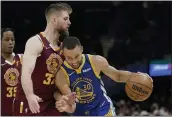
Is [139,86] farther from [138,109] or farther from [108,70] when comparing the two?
[138,109]

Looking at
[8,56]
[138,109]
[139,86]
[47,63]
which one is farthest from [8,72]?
[138,109]

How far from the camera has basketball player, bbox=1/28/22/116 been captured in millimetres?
6016

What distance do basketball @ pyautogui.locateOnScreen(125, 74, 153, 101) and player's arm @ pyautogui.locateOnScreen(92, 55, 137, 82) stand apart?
72 mm

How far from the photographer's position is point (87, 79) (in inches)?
206

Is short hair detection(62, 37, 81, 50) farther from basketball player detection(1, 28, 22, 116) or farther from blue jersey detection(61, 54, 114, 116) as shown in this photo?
basketball player detection(1, 28, 22, 116)

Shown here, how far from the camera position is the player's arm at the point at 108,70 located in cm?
520

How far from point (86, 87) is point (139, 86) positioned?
23.8 inches

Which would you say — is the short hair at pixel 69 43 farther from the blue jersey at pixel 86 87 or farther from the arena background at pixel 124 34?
the arena background at pixel 124 34

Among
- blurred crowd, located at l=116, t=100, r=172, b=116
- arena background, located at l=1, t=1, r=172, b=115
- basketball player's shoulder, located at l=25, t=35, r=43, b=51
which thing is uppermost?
basketball player's shoulder, located at l=25, t=35, r=43, b=51

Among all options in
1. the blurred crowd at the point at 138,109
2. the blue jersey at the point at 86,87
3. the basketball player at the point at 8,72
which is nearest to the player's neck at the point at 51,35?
the blue jersey at the point at 86,87

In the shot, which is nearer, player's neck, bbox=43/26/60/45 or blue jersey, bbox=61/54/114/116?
player's neck, bbox=43/26/60/45

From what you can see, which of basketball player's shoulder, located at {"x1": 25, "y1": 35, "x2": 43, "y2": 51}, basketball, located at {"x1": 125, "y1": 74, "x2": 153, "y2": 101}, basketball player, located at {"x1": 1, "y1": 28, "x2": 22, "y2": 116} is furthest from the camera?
basketball player, located at {"x1": 1, "y1": 28, "x2": 22, "y2": 116}

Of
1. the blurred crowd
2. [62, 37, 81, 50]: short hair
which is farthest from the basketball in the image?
the blurred crowd

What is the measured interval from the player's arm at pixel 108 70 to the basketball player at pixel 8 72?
1.24 meters
